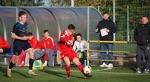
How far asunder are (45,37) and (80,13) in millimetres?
3477

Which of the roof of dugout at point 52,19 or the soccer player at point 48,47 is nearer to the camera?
the soccer player at point 48,47

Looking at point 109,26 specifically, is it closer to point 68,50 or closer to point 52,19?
point 52,19

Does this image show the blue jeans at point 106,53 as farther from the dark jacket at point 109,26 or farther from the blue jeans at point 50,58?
the blue jeans at point 50,58

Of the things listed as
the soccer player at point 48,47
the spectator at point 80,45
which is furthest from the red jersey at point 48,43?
the spectator at point 80,45

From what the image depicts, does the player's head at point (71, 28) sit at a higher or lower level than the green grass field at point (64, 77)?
higher

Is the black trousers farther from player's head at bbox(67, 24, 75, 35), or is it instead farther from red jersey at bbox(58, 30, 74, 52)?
player's head at bbox(67, 24, 75, 35)

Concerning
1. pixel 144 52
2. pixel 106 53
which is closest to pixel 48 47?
pixel 106 53

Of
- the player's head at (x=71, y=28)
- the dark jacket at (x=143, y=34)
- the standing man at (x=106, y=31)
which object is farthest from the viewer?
the standing man at (x=106, y=31)

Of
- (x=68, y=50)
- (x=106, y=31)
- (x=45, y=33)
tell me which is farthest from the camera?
(x=45, y=33)

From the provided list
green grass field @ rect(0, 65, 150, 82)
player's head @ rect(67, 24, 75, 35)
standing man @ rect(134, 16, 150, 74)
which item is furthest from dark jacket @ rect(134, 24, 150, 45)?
player's head @ rect(67, 24, 75, 35)

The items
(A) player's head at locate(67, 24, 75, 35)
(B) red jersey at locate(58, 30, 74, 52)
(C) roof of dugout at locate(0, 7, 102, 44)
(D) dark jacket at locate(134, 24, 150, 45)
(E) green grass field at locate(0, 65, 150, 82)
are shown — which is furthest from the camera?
(C) roof of dugout at locate(0, 7, 102, 44)

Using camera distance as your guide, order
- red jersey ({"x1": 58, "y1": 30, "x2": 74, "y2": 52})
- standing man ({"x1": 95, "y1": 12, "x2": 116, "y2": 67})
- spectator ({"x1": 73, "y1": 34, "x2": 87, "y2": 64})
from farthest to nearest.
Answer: spectator ({"x1": 73, "y1": 34, "x2": 87, "y2": 64}) < standing man ({"x1": 95, "y1": 12, "x2": 116, "y2": 67}) < red jersey ({"x1": 58, "y1": 30, "x2": 74, "y2": 52})

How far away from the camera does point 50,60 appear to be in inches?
814

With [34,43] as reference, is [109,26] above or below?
above
